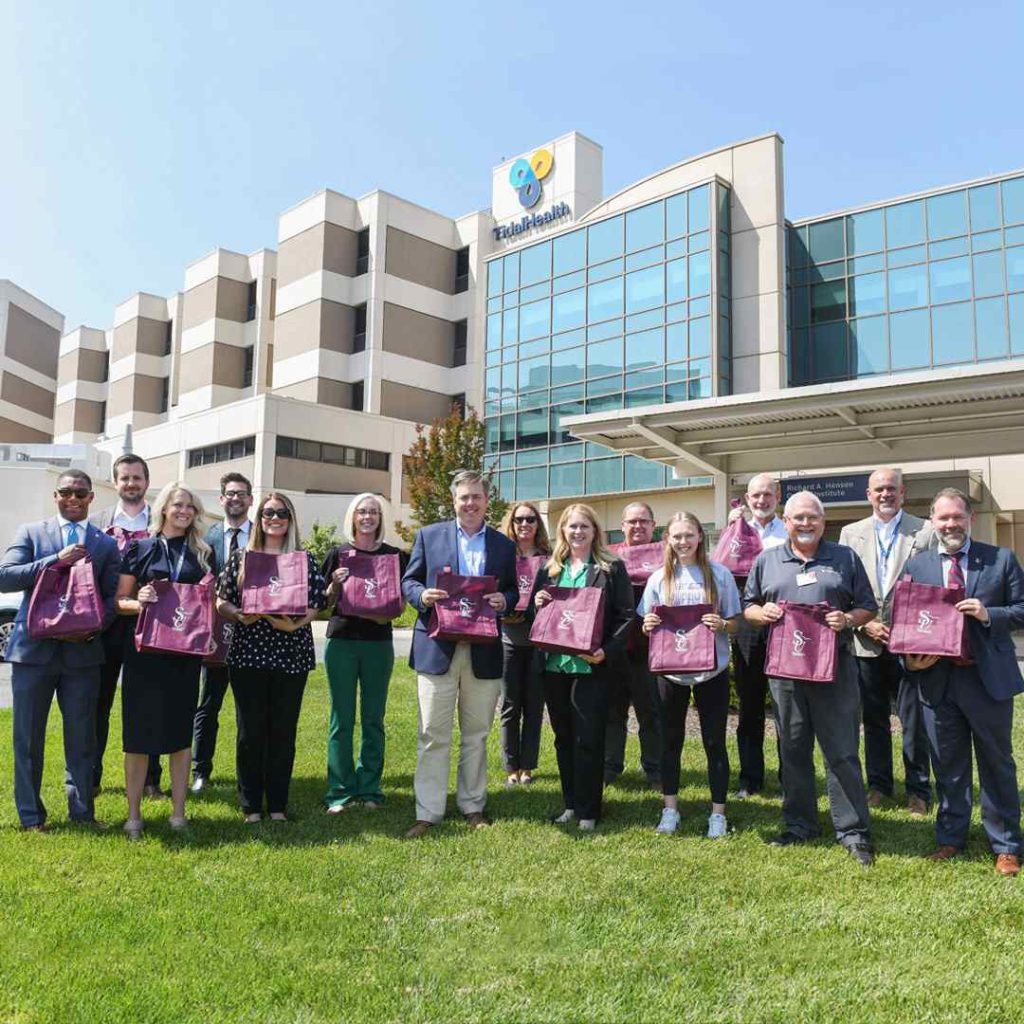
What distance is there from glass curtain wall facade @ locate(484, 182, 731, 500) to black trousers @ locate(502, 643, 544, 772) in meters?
23.1

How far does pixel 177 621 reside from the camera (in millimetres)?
5348

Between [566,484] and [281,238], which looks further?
[281,238]

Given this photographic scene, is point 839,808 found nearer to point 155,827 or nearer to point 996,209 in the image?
point 155,827

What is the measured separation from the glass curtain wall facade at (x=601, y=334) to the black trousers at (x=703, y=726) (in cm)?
2455

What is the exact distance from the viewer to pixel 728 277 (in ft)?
104

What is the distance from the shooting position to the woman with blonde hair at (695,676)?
5684mm

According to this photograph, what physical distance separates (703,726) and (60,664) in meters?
4.23

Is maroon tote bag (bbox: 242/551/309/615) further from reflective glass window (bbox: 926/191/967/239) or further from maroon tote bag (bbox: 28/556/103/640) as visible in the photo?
reflective glass window (bbox: 926/191/967/239)

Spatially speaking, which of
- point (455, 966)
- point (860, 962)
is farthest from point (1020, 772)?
point (455, 966)

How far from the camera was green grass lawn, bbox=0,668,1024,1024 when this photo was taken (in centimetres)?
337

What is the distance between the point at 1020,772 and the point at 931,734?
2739 mm

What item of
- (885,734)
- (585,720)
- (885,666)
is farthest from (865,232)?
(585,720)

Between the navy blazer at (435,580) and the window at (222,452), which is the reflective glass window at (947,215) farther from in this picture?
the window at (222,452)

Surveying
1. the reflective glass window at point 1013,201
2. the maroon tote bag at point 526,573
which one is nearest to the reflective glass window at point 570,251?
the reflective glass window at point 1013,201
